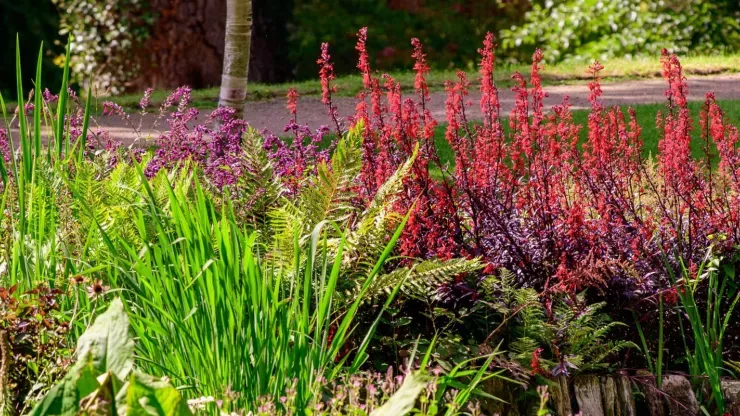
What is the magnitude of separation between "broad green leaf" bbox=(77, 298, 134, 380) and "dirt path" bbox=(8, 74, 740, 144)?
7.20 m

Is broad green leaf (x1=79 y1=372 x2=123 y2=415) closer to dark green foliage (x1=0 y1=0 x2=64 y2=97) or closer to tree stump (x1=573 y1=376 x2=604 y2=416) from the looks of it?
tree stump (x1=573 y1=376 x2=604 y2=416)

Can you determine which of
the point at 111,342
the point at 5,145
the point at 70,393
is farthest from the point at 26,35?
→ the point at 70,393

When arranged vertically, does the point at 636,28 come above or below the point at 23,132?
above

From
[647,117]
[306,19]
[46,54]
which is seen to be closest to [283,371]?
[647,117]

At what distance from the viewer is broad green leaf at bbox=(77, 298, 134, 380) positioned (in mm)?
2359

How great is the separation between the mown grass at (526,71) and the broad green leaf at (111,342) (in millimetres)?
8915

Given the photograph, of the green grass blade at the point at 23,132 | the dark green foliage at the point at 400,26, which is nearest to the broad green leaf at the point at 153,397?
the green grass blade at the point at 23,132

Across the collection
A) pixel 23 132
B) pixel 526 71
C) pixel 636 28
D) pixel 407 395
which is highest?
pixel 636 28

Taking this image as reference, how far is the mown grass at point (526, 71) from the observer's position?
1185 cm

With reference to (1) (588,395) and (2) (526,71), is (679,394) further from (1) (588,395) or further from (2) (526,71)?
(2) (526,71)

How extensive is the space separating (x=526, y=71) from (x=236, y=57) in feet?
23.2

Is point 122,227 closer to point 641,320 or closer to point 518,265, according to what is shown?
point 518,265

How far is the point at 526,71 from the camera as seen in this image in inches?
521

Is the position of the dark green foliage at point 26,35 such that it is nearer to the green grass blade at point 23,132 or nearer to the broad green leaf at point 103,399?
the green grass blade at point 23,132
